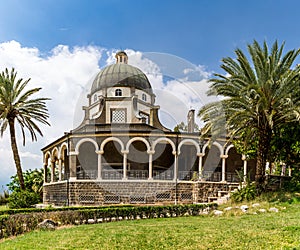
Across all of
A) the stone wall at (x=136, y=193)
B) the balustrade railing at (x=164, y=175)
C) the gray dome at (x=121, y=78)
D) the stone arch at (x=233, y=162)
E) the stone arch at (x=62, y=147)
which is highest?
the gray dome at (x=121, y=78)

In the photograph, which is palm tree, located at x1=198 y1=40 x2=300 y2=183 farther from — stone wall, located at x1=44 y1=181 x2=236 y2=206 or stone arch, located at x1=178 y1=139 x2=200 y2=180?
stone arch, located at x1=178 y1=139 x2=200 y2=180

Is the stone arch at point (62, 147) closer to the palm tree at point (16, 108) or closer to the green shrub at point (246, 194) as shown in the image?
the palm tree at point (16, 108)

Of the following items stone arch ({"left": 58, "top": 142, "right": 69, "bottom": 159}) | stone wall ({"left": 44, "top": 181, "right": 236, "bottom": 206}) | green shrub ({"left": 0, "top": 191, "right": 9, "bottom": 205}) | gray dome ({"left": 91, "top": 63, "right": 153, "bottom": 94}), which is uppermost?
gray dome ({"left": 91, "top": 63, "right": 153, "bottom": 94})

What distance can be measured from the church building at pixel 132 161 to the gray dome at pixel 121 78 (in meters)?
0.25

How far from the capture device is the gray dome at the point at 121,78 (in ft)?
114

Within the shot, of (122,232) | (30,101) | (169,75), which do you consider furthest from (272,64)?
(30,101)

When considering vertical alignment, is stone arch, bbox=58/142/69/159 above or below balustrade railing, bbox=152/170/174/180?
above

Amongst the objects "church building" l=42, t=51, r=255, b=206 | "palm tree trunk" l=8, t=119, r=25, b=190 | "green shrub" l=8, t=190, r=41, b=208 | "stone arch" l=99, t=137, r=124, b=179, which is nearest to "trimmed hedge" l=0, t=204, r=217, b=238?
"church building" l=42, t=51, r=255, b=206

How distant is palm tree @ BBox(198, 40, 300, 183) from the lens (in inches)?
706

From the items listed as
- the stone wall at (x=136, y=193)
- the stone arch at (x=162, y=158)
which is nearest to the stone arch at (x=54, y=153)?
the stone wall at (x=136, y=193)

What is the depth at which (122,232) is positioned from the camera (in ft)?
35.5

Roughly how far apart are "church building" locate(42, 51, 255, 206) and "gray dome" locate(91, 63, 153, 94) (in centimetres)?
25

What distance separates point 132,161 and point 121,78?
972 centimetres

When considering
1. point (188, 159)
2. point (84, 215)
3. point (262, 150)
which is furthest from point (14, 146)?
point (262, 150)
